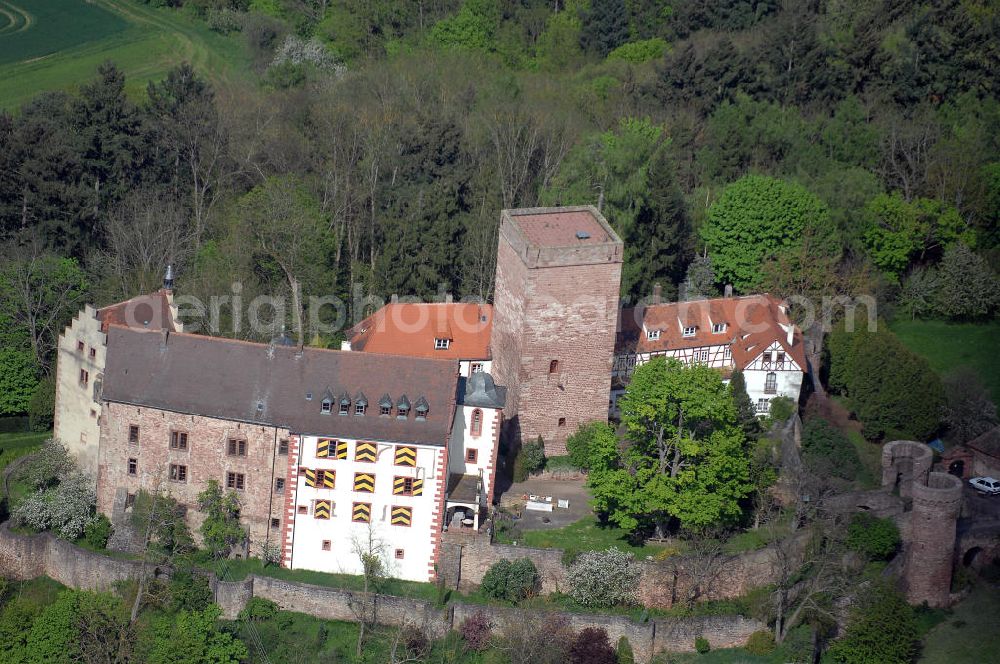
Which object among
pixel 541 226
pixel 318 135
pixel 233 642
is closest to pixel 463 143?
pixel 318 135

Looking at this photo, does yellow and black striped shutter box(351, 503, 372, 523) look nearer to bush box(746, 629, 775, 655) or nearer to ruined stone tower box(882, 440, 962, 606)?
bush box(746, 629, 775, 655)

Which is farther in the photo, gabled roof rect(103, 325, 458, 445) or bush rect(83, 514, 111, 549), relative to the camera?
bush rect(83, 514, 111, 549)

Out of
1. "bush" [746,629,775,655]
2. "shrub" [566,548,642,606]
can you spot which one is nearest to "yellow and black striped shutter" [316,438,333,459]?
"shrub" [566,548,642,606]

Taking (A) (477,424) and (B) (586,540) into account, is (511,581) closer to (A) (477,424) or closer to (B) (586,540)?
(B) (586,540)

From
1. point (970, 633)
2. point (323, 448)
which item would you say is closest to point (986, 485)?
point (970, 633)

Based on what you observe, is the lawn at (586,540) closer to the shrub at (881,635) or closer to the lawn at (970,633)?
the shrub at (881,635)

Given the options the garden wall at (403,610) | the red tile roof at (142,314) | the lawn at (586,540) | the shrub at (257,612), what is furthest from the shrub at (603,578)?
the red tile roof at (142,314)
